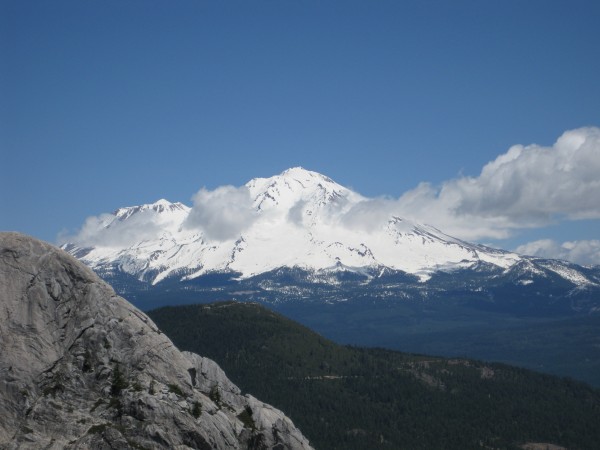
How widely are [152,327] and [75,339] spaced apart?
976 centimetres

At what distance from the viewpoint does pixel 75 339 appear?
10075cm

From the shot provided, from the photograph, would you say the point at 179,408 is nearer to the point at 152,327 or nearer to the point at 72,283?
the point at 152,327

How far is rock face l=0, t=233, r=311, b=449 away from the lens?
307ft

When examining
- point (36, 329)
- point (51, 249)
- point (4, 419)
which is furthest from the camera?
point (51, 249)

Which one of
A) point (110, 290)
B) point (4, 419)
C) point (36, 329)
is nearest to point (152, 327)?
point (110, 290)

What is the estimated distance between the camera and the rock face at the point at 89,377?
93562 millimetres

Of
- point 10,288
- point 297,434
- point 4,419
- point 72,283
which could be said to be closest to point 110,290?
point 72,283

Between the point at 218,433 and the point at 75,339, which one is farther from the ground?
the point at 75,339

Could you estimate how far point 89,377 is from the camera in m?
98.3

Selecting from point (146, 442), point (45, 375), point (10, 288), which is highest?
point (10, 288)

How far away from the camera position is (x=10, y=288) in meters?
101

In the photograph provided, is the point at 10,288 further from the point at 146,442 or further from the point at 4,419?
the point at 146,442

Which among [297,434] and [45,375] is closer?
[45,375]

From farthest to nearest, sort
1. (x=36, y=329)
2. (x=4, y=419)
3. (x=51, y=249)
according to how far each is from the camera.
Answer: (x=51, y=249) < (x=36, y=329) < (x=4, y=419)
